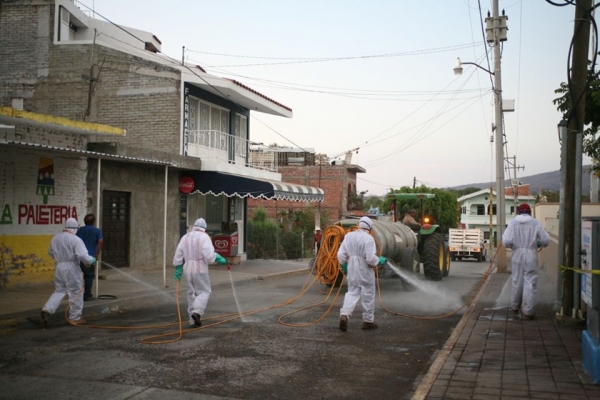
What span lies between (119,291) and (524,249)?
28.1ft

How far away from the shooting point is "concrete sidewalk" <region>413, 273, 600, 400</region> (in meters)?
5.82

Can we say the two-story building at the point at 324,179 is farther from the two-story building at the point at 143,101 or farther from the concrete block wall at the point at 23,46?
the concrete block wall at the point at 23,46

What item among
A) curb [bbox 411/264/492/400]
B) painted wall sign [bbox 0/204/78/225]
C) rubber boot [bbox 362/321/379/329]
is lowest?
rubber boot [bbox 362/321/379/329]

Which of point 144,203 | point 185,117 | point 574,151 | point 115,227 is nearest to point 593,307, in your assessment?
point 574,151

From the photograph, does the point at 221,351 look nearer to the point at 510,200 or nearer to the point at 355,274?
→ the point at 355,274

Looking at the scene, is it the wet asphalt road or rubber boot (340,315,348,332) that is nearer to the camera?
the wet asphalt road

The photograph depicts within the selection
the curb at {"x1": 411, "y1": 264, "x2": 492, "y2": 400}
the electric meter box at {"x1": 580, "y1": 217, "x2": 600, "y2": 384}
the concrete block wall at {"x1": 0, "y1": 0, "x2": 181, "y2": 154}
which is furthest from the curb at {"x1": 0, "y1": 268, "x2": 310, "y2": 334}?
the electric meter box at {"x1": 580, "y1": 217, "x2": 600, "y2": 384}

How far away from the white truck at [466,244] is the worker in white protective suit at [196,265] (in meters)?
27.4

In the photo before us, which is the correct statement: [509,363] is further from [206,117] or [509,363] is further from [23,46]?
[23,46]

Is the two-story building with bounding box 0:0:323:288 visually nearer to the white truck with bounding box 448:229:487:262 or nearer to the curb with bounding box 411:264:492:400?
the curb with bounding box 411:264:492:400

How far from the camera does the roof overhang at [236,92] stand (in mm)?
20734

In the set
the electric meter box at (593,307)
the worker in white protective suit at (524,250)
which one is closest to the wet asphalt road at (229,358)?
the worker in white protective suit at (524,250)

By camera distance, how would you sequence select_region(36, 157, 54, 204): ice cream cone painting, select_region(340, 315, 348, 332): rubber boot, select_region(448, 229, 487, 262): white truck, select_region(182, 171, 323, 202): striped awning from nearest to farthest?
select_region(340, 315, 348, 332): rubber boot < select_region(36, 157, 54, 204): ice cream cone painting < select_region(182, 171, 323, 202): striped awning < select_region(448, 229, 487, 262): white truck

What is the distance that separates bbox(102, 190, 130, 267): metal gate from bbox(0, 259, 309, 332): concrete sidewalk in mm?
442
